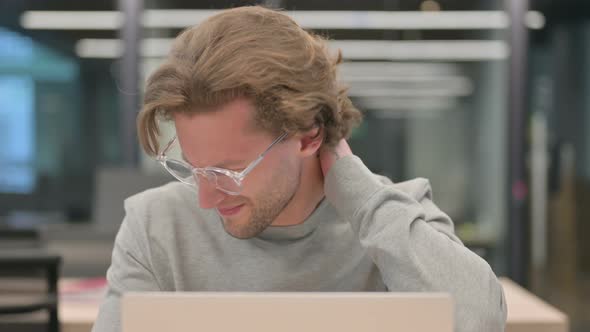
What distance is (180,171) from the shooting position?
124 cm

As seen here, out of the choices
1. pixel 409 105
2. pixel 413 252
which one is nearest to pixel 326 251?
pixel 413 252

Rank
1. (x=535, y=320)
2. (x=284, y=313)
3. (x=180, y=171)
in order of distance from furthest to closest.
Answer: (x=535, y=320), (x=180, y=171), (x=284, y=313)

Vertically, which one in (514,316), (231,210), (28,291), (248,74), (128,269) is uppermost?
(248,74)

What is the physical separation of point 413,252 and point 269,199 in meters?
0.24

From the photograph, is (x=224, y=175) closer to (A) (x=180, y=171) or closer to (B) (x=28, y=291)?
(A) (x=180, y=171)

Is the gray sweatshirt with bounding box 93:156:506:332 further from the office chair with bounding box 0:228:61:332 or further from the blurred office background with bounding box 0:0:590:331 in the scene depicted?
the blurred office background with bounding box 0:0:590:331

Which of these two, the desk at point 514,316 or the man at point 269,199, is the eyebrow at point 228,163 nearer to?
the man at point 269,199

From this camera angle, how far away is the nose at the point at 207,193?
1.14 m

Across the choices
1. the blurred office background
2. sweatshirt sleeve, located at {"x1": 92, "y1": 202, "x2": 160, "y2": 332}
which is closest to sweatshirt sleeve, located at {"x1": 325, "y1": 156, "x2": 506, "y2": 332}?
sweatshirt sleeve, located at {"x1": 92, "y1": 202, "x2": 160, "y2": 332}

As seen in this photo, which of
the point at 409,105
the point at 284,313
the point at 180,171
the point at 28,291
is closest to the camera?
the point at 284,313

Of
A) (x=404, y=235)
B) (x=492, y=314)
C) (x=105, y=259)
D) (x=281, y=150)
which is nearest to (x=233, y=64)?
(x=281, y=150)

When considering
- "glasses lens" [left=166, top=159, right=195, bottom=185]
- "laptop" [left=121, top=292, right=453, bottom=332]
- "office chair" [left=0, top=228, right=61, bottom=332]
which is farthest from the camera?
"office chair" [left=0, top=228, right=61, bottom=332]

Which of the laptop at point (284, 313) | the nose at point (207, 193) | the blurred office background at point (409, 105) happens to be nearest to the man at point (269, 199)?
the nose at point (207, 193)

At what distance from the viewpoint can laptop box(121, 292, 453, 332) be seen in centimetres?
61
